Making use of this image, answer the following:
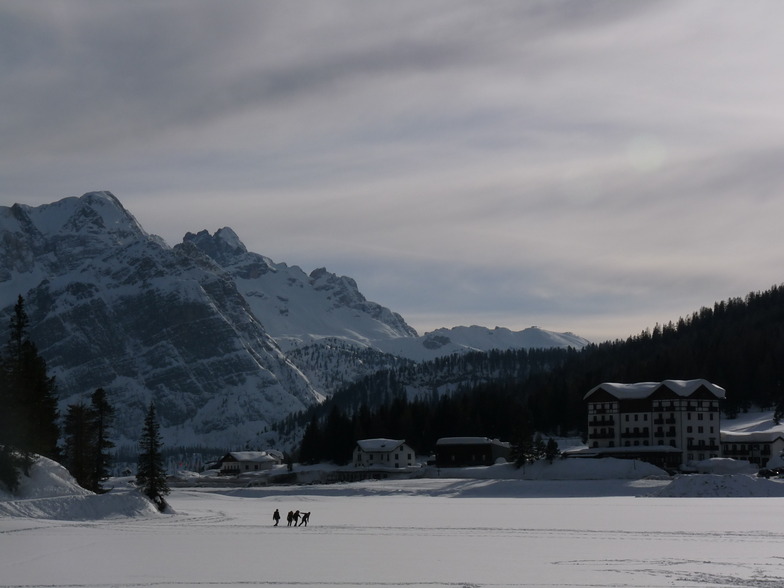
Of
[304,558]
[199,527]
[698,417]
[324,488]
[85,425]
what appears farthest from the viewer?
[698,417]

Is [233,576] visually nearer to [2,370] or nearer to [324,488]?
[2,370]

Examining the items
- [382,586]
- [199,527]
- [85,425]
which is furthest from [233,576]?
[85,425]

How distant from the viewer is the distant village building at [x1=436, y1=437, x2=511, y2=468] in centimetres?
15450

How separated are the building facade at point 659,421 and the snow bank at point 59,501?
85556 millimetres

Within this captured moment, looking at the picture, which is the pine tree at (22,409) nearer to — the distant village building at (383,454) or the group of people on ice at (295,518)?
the group of people on ice at (295,518)

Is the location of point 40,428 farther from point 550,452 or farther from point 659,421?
point 659,421

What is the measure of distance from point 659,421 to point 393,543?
4062 inches

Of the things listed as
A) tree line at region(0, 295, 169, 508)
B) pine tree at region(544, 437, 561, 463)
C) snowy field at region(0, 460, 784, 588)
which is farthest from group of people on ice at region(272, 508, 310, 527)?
pine tree at region(544, 437, 561, 463)

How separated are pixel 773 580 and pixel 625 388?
117845mm

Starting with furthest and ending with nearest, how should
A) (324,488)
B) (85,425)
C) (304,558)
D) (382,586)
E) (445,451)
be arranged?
1. (445,451)
2. (324,488)
3. (85,425)
4. (304,558)
5. (382,586)

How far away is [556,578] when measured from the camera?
39875mm

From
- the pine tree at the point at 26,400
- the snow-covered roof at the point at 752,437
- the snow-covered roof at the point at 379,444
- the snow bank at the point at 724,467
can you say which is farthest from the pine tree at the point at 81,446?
the snow-covered roof at the point at 752,437

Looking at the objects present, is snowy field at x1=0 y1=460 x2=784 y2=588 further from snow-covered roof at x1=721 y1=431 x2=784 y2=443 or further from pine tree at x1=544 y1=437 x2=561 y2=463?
snow-covered roof at x1=721 y1=431 x2=784 y2=443

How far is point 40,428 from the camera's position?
87688 mm
